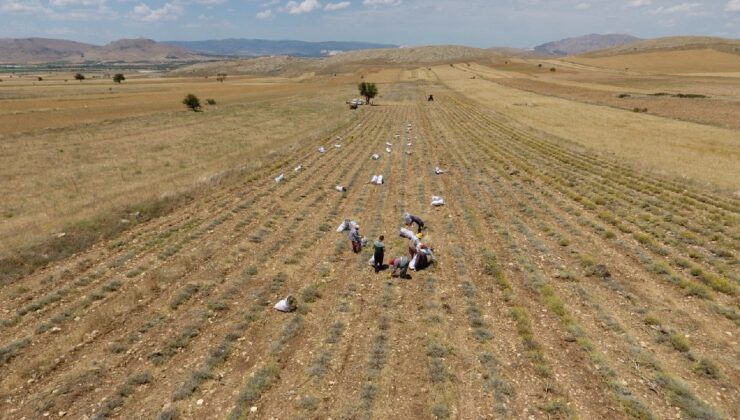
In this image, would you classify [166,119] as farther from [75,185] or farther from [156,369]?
[156,369]

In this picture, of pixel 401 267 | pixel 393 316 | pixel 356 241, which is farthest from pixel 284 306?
pixel 356 241

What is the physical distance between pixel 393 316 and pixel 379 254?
Result: 2922mm

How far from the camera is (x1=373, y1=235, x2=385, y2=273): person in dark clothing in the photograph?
549 inches

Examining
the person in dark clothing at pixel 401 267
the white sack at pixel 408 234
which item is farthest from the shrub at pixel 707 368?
the white sack at pixel 408 234

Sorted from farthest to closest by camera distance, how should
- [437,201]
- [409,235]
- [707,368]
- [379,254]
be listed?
[437,201] → [409,235] → [379,254] → [707,368]

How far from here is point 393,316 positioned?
1170 cm

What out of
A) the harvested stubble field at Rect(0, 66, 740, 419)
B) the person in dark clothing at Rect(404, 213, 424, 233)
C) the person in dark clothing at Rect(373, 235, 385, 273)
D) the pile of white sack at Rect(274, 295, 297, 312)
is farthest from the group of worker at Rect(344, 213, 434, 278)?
the pile of white sack at Rect(274, 295, 297, 312)

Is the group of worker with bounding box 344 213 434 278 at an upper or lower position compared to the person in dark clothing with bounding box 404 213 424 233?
lower

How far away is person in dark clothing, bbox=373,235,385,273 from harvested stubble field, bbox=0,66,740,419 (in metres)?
0.68

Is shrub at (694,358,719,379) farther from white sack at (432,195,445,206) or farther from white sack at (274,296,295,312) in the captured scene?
white sack at (432,195,445,206)

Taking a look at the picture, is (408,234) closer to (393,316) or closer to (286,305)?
(393,316)

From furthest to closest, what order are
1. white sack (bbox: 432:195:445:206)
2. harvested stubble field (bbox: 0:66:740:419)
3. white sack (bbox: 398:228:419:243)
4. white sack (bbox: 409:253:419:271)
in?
white sack (bbox: 432:195:445:206)
white sack (bbox: 398:228:419:243)
white sack (bbox: 409:253:419:271)
harvested stubble field (bbox: 0:66:740:419)

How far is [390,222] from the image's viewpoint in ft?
62.7

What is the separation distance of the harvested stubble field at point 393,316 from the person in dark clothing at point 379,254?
2.23 feet
